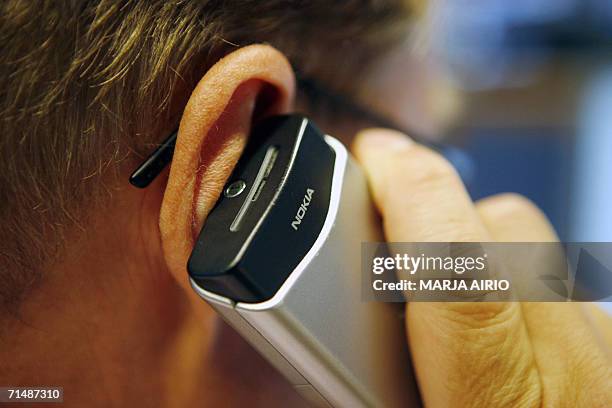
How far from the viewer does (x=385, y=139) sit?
66 centimetres

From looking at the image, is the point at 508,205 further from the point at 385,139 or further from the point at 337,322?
the point at 337,322

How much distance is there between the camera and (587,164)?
73 centimetres

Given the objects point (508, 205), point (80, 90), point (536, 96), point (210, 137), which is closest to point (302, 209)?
point (210, 137)

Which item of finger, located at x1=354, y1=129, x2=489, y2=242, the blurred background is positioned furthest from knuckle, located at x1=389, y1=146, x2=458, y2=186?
the blurred background

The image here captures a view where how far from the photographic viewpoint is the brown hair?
1.47 feet

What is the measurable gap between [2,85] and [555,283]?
1.74 ft

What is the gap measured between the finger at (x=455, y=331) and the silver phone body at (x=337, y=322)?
0.07 feet

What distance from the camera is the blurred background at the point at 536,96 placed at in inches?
26.7

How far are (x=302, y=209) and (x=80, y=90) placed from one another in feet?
0.67

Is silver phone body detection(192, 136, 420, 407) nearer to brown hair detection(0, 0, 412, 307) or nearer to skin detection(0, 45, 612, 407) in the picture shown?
skin detection(0, 45, 612, 407)

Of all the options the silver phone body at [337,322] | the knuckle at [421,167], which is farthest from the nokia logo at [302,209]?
the knuckle at [421,167]

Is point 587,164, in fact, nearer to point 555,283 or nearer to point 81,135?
point 555,283

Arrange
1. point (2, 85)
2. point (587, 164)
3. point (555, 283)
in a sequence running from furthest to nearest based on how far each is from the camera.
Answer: point (587, 164) → point (555, 283) → point (2, 85)

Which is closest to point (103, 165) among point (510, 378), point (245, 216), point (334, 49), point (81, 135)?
point (81, 135)
